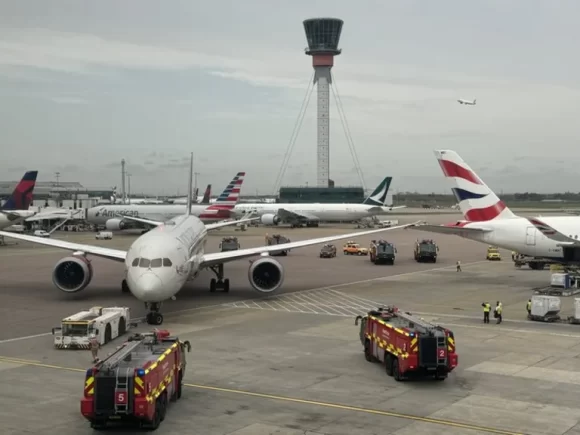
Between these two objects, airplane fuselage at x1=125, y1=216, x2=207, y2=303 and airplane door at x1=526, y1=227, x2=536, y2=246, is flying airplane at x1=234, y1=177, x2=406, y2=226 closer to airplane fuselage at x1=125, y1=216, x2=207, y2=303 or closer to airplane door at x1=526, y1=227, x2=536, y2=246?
airplane door at x1=526, y1=227, x2=536, y2=246

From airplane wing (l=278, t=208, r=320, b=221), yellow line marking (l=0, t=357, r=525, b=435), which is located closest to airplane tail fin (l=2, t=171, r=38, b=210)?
airplane wing (l=278, t=208, r=320, b=221)

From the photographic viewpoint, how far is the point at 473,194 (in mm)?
48562

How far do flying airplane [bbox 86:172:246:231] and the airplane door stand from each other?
6205 cm

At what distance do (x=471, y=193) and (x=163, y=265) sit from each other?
84.9 ft

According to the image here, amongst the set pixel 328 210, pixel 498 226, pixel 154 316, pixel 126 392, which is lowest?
pixel 154 316

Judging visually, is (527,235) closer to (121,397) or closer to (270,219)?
(121,397)

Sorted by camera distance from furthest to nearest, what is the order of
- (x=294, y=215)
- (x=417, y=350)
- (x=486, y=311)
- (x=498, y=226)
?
(x=294, y=215) → (x=498, y=226) → (x=486, y=311) → (x=417, y=350)

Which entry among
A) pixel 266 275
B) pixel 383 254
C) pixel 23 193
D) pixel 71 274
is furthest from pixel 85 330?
pixel 23 193

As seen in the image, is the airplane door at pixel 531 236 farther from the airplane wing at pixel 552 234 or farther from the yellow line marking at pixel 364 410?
the yellow line marking at pixel 364 410

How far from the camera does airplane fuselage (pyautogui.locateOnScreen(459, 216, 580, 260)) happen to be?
45906 millimetres

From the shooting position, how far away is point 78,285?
124 feet

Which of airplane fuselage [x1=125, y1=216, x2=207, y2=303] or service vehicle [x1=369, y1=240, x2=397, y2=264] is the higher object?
airplane fuselage [x1=125, y1=216, x2=207, y2=303]

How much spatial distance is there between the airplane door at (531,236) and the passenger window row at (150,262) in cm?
2625

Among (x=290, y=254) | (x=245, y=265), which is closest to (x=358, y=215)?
(x=290, y=254)
